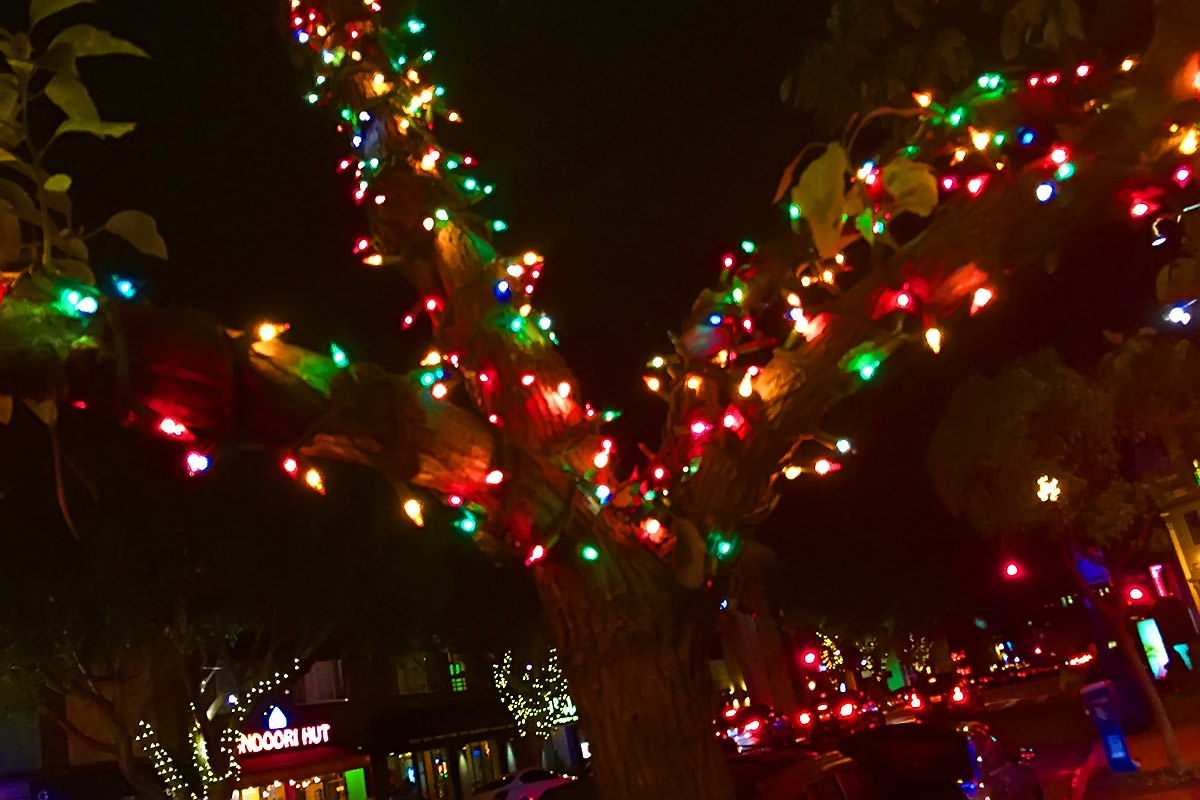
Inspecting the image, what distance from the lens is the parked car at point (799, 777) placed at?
577 centimetres

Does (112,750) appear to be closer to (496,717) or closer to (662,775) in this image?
(496,717)

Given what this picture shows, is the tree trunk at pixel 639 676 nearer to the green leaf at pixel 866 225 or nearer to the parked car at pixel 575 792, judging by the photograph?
the green leaf at pixel 866 225

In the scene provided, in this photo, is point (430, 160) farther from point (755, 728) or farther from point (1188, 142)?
point (755, 728)

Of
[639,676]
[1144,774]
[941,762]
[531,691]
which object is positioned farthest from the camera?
[531,691]

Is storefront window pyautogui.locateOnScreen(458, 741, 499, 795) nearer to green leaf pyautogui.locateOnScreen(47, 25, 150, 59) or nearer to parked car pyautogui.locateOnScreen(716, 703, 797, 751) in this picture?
parked car pyautogui.locateOnScreen(716, 703, 797, 751)

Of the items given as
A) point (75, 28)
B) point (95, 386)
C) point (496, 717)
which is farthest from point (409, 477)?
point (496, 717)

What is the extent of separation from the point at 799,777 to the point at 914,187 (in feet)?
13.1

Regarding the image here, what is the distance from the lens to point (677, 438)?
11.8 feet

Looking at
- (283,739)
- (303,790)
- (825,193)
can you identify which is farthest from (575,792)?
(303,790)

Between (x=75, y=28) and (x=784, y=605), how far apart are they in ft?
128

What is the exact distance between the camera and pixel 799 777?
5.91 m

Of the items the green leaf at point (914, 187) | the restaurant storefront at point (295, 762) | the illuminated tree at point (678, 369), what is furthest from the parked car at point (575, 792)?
the restaurant storefront at point (295, 762)

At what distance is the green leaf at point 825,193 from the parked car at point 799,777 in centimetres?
350

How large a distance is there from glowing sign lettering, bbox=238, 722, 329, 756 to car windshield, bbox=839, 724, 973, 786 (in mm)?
19203
